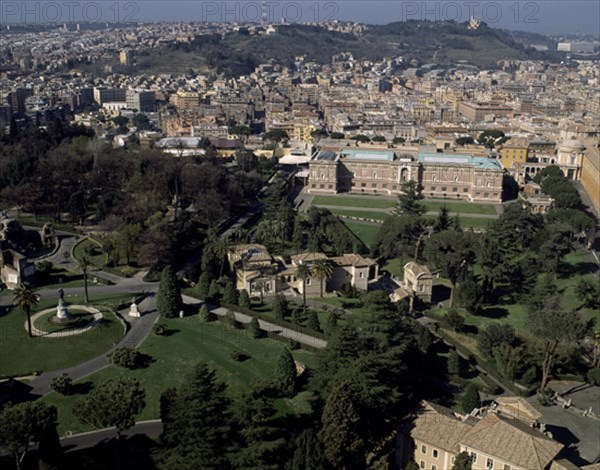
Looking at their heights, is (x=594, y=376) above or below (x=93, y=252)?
below

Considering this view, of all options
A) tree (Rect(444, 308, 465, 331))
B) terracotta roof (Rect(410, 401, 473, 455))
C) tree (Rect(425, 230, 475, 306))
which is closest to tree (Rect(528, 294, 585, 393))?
tree (Rect(444, 308, 465, 331))

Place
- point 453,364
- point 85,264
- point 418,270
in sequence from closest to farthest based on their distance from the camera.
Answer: point 453,364
point 85,264
point 418,270

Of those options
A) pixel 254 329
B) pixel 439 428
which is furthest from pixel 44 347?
pixel 439 428

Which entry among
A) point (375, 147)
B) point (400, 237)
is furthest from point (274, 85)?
point (400, 237)

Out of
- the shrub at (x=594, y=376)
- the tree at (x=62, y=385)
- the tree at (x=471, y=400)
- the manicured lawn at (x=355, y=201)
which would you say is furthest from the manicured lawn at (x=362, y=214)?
the tree at (x=62, y=385)

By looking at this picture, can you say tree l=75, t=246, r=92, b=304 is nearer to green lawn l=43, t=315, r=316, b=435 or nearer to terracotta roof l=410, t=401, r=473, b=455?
green lawn l=43, t=315, r=316, b=435

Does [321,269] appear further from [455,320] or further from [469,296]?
[469,296]

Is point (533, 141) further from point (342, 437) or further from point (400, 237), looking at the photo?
point (342, 437)
